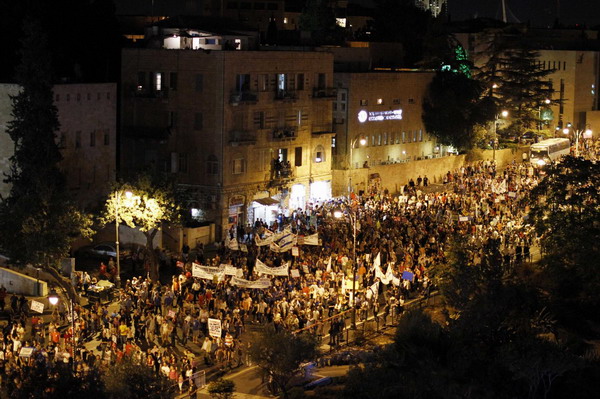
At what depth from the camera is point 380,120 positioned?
82.2 meters

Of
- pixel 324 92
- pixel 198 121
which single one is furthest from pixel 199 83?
pixel 324 92

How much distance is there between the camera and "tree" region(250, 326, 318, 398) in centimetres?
3538

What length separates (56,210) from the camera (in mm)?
47000

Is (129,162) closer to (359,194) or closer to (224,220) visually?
(224,220)

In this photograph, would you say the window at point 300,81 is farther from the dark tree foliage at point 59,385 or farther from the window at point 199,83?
the dark tree foliage at point 59,385

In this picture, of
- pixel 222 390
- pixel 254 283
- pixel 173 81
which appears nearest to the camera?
pixel 222 390

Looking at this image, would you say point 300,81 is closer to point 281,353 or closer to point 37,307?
point 37,307

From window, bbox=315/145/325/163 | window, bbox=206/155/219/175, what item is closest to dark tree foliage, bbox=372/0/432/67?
window, bbox=315/145/325/163

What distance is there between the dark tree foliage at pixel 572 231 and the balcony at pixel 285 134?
64.9 ft

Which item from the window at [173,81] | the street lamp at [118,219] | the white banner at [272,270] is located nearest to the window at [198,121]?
the window at [173,81]

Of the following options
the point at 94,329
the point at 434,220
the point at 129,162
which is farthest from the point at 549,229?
the point at 129,162

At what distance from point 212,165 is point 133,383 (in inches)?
1341

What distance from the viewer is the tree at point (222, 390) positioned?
34.9 metres

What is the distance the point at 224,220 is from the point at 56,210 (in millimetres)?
16597
